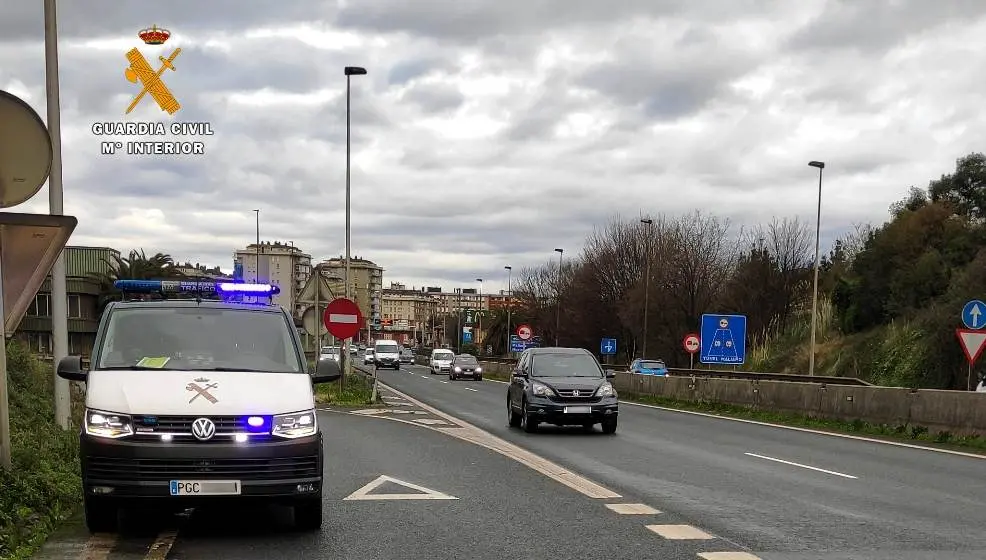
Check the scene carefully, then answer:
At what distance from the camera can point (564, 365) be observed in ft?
67.1

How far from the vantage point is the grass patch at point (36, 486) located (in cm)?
764

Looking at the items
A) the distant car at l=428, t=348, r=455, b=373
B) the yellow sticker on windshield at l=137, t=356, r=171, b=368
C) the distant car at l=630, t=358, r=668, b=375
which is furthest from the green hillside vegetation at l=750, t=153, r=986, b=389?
the yellow sticker on windshield at l=137, t=356, r=171, b=368

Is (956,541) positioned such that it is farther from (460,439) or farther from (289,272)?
(289,272)

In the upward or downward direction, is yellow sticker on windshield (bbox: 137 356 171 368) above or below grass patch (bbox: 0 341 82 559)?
above

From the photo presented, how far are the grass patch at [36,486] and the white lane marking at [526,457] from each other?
5042 millimetres

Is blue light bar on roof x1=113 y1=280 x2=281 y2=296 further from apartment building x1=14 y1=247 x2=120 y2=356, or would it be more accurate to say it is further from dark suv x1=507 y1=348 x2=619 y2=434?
apartment building x1=14 y1=247 x2=120 y2=356

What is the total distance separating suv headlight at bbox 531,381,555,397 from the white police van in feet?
35.3

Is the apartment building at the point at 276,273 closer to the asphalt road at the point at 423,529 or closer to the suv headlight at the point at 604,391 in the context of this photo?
the asphalt road at the point at 423,529

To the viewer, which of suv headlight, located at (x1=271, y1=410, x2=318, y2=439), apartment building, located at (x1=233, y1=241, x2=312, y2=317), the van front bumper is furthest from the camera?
apartment building, located at (x1=233, y1=241, x2=312, y2=317)

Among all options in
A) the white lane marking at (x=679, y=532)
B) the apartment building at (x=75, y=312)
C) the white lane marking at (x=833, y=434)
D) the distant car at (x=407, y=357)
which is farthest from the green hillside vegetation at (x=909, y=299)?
the distant car at (x=407, y=357)

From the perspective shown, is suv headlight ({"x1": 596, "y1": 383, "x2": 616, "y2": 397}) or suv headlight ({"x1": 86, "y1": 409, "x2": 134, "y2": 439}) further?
suv headlight ({"x1": 596, "y1": 383, "x2": 616, "y2": 397})

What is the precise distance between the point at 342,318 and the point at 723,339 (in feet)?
51.0

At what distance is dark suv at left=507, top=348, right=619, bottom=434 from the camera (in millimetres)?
19250

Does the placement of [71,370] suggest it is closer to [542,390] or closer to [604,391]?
[542,390]
